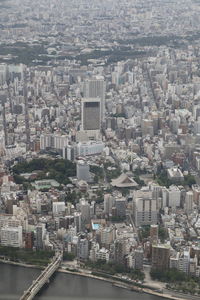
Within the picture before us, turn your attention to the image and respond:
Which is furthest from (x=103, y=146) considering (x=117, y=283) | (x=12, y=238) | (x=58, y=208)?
(x=117, y=283)

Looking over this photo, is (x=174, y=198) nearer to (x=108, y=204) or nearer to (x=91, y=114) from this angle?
(x=108, y=204)

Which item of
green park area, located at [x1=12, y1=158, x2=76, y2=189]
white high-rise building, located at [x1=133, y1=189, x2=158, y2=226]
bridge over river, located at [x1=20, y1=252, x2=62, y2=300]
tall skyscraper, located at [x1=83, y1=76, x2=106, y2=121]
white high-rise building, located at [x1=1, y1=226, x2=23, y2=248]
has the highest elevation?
tall skyscraper, located at [x1=83, y1=76, x2=106, y2=121]

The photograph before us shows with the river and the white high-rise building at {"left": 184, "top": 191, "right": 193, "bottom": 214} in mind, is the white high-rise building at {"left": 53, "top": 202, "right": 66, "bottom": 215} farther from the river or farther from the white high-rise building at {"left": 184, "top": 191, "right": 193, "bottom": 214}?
the white high-rise building at {"left": 184, "top": 191, "right": 193, "bottom": 214}

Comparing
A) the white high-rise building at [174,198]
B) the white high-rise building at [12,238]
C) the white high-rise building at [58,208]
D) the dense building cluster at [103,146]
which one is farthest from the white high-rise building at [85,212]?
the white high-rise building at [174,198]

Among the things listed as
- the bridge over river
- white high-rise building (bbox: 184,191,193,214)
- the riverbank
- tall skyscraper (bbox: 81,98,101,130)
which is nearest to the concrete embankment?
the riverbank

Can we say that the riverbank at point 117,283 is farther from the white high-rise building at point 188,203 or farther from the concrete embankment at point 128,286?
the white high-rise building at point 188,203

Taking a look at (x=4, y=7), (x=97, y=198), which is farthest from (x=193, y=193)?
(x=4, y=7)
